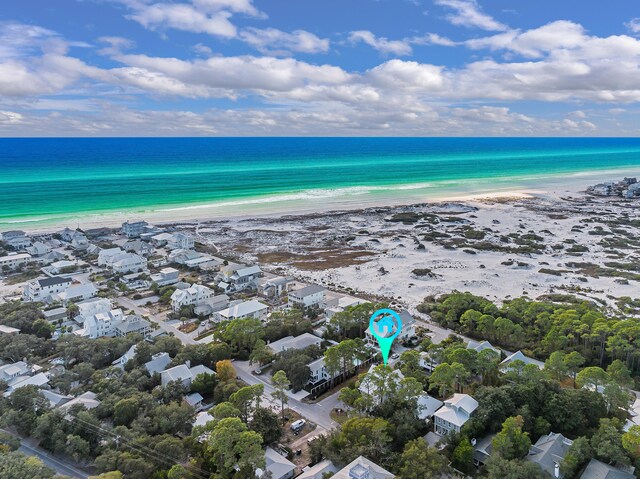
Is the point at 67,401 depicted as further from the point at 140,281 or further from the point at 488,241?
the point at 488,241

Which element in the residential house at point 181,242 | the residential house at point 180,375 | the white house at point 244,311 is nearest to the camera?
the residential house at point 180,375

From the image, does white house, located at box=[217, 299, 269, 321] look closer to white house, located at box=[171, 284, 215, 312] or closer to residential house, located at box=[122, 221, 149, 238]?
white house, located at box=[171, 284, 215, 312]

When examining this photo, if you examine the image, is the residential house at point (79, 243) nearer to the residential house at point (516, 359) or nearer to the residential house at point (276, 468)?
the residential house at point (276, 468)

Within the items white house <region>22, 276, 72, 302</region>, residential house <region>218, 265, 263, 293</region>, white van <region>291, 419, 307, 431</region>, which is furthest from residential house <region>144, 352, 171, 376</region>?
white house <region>22, 276, 72, 302</region>

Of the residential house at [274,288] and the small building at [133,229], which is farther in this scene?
the small building at [133,229]

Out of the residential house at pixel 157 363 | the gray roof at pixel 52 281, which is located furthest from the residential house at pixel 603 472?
the gray roof at pixel 52 281

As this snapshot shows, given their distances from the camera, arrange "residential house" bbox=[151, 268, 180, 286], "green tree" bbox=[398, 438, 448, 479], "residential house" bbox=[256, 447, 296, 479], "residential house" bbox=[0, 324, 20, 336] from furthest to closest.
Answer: "residential house" bbox=[151, 268, 180, 286] → "residential house" bbox=[0, 324, 20, 336] → "residential house" bbox=[256, 447, 296, 479] → "green tree" bbox=[398, 438, 448, 479]

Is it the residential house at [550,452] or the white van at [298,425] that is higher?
the residential house at [550,452]
